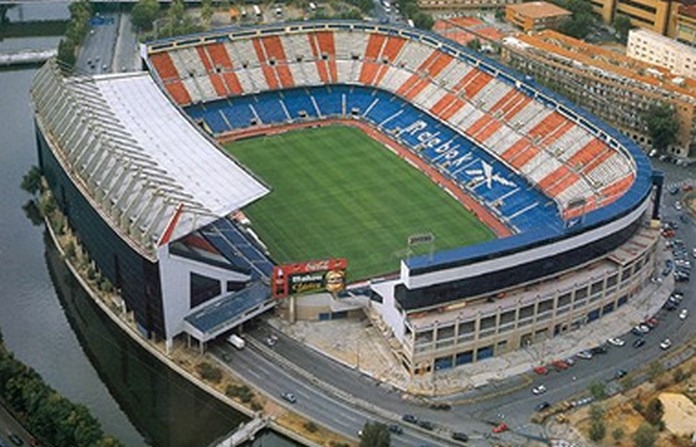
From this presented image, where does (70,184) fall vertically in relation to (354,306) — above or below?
above

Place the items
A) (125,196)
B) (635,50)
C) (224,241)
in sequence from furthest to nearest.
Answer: (635,50) → (224,241) → (125,196)

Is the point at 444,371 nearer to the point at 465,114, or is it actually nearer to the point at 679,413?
the point at 679,413

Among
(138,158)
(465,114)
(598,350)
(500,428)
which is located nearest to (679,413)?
(598,350)

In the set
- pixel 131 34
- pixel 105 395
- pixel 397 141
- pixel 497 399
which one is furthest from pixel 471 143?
pixel 131 34

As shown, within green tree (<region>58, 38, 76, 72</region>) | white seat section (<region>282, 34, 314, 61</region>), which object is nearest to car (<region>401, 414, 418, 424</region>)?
white seat section (<region>282, 34, 314, 61</region>)

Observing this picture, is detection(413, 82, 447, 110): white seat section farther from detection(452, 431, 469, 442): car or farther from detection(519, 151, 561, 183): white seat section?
detection(452, 431, 469, 442): car

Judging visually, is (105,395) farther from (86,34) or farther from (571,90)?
(86,34)

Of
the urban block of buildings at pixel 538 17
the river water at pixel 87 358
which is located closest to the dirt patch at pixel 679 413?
the river water at pixel 87 358
